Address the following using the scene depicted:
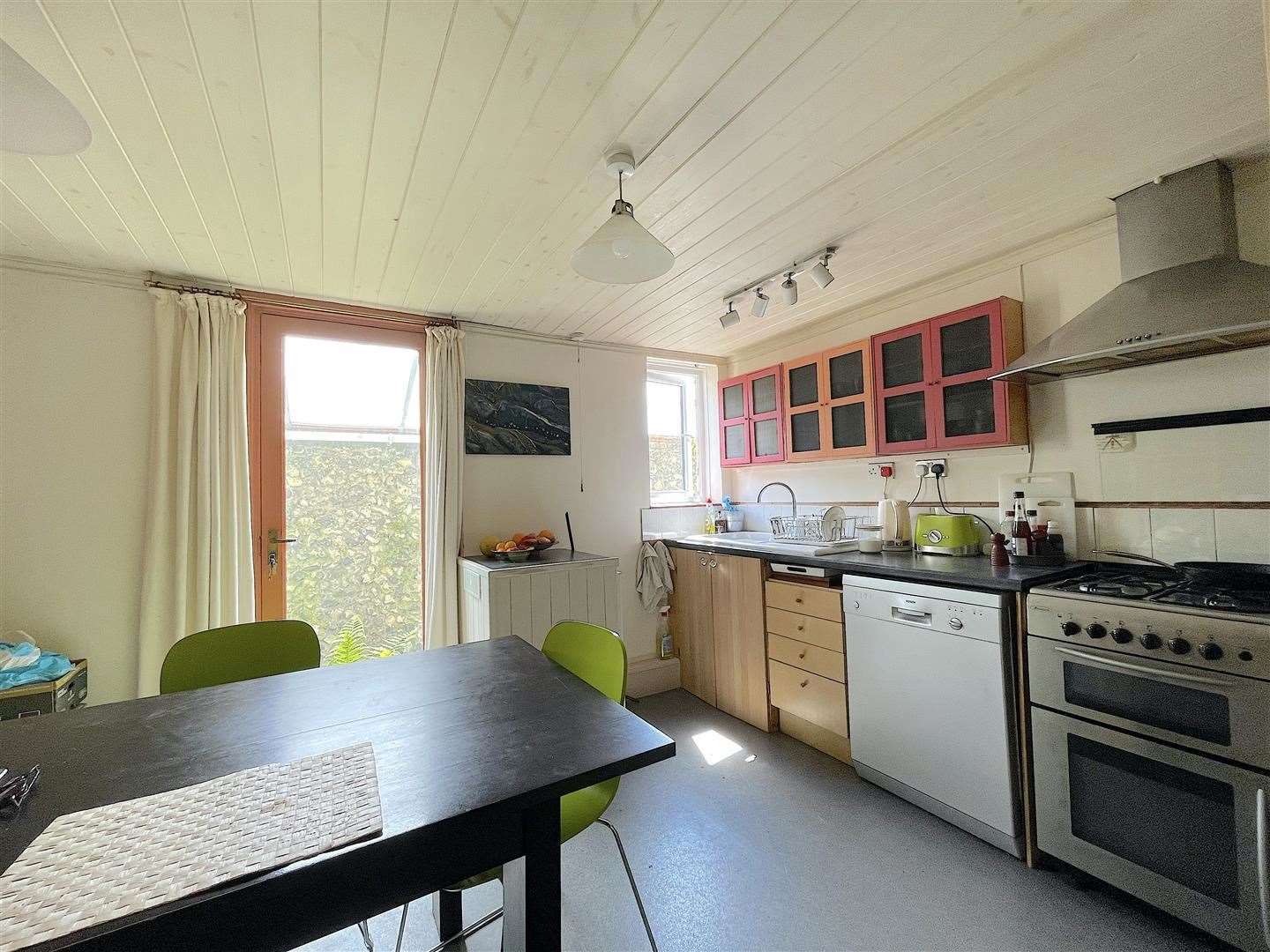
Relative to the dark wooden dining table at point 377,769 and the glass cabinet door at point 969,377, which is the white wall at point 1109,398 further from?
the dark wooden dining table at point 377,769

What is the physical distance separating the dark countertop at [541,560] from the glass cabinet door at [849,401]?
155 centimetres

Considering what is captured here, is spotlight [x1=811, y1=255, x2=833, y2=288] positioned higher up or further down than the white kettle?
higher up

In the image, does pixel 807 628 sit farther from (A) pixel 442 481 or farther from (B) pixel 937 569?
(A) pixel 442 481

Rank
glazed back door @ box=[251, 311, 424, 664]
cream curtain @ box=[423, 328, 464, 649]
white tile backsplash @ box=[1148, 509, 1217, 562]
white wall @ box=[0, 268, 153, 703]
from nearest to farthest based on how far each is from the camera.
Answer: white tile backsplash @ box=[1148, 509, 1217, 562] → white wall @ box=[0, 268, 153, 703] → glazed back door @ box=[251, 311, 424, 664] → cream curtain @ box=[423, 328, 464, 649]

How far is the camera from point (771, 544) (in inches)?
116

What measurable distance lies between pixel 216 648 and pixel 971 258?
3.51 metres

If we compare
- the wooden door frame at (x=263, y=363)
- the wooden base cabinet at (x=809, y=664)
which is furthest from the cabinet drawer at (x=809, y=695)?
the wooden door frame at (x=263, y=363)

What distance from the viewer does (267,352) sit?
2.65 meters

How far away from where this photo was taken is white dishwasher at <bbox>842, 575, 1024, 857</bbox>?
5.83 feet

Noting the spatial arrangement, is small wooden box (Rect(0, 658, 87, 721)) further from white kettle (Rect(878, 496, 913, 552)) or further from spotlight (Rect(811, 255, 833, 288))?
white kettle (Rect(878, 496, 913, 552))

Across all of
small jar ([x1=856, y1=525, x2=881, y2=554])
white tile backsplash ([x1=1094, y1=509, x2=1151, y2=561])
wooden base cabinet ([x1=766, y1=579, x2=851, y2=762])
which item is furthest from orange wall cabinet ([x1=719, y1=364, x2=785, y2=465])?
white tile backsplash ([x1=1094, y1=509, x2=1151, y2=561])

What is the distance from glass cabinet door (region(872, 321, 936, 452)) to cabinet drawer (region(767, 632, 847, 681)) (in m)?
1.13

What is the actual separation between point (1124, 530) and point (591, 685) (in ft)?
7.48

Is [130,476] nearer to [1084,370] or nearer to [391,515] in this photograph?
[391,515]
